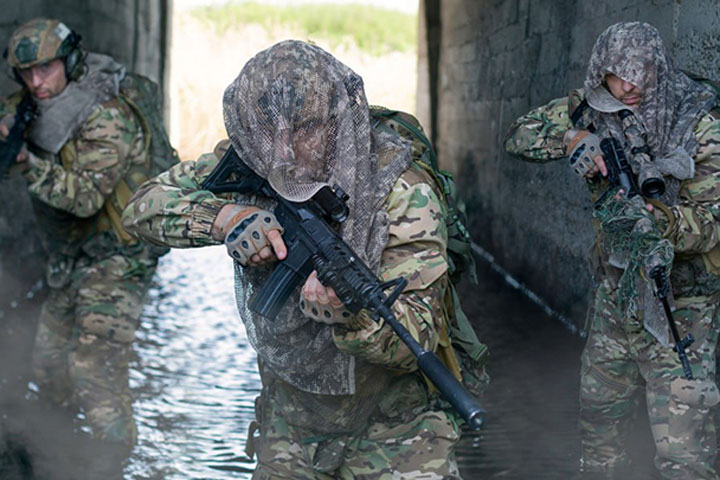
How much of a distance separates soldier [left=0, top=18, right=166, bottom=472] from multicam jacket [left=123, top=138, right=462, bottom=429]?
6.29 ft

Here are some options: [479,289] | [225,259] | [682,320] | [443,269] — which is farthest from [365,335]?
[225,259]

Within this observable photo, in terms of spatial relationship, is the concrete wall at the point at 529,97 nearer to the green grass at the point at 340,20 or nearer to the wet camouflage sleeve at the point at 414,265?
the wet camouflage sleeve at the point at 414,265

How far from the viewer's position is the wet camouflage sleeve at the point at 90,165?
4754 mm

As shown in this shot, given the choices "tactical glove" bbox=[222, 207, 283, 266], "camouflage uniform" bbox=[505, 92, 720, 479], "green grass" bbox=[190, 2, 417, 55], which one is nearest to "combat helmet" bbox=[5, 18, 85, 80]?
"camouflage uniform" bbox=[505, 92, 720, 479]

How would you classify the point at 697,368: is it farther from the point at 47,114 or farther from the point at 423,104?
the point at 423,104

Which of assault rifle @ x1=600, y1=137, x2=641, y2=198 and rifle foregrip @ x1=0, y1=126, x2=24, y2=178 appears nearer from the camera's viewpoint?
assault rifle @ x1=600, y1=137, x2=641, y2=198

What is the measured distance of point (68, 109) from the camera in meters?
4.81

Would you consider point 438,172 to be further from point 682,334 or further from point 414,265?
point 682,334

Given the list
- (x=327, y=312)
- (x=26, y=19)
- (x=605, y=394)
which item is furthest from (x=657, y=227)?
(x=26, y=19)

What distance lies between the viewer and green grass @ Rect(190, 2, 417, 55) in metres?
29.6

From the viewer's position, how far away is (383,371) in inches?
111

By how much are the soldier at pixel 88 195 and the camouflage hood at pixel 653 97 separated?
209 centimetres

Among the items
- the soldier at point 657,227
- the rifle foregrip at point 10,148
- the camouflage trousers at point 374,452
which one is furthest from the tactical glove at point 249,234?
the rifle foregrip at point 10,148

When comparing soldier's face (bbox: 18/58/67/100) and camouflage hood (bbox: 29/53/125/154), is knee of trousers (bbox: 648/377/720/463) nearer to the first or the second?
camouflage hood (bbox: 29/53/125/154)
